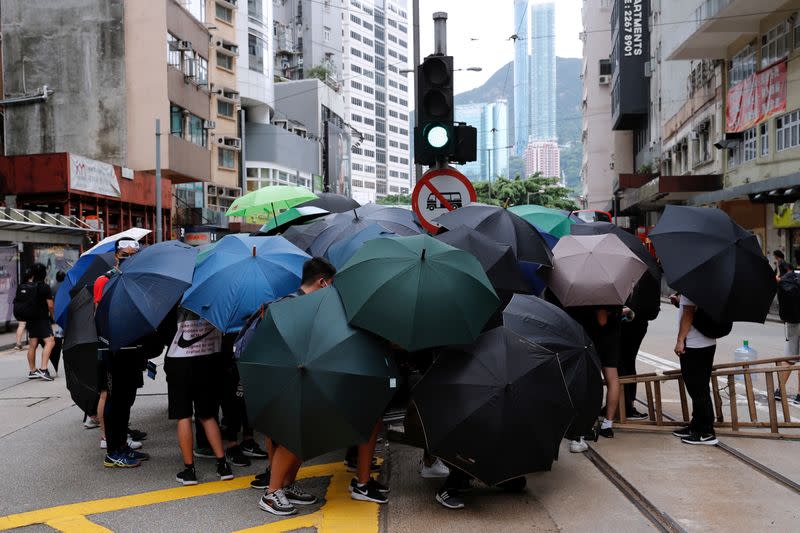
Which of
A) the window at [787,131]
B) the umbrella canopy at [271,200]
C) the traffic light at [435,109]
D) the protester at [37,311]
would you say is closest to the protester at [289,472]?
the traffic light at [435,109]

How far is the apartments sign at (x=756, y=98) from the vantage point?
2588 centimetres

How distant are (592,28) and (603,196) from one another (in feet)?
50.4

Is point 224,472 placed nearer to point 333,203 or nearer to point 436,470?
point 436,470

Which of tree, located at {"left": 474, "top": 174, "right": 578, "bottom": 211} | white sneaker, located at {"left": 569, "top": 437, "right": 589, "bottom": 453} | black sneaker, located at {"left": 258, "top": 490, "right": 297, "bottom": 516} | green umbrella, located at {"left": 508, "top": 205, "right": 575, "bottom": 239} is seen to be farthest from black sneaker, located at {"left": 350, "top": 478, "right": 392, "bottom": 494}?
tree, located at {"left": 474, "top": 174, "right": 578, "bottom": 211}

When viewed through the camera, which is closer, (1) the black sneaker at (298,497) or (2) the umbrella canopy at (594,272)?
(1) the black sneaker at (298,497)

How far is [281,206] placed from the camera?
1058 centimetres

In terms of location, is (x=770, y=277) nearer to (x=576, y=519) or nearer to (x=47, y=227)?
(x=576, y=519)

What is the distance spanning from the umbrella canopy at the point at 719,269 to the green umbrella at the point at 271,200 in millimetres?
5089

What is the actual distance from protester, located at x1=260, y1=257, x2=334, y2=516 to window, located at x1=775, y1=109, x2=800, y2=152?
23.3 m

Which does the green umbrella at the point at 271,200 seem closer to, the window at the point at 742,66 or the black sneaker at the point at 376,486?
the black sneaker at the point at 376,486

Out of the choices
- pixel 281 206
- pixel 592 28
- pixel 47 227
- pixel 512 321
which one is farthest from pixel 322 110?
pixel 512 321

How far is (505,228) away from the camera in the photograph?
24.0 feet

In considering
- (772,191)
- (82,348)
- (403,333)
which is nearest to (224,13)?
(772,191)

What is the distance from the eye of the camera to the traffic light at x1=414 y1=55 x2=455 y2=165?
8312 mm
